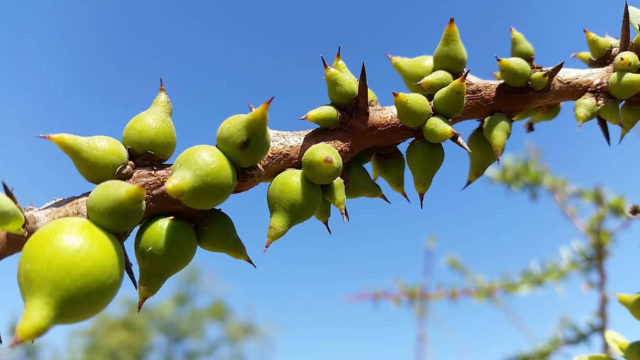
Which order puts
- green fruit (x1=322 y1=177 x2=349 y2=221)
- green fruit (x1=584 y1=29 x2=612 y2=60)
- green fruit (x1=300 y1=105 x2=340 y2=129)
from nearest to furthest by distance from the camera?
1. green fruit (x1=322 y1=177 x2=349 y2=221)
2. green fruit (x1=300 y1=105 x2=340 y2=129)
3. green fruit (x1=584 y1=29 x2=612 y2=60)

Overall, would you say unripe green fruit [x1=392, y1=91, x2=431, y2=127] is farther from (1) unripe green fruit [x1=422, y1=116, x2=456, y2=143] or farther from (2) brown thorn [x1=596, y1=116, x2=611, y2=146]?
(2) brown thorn [x1=596, y1=116, x2=611, y2=146]

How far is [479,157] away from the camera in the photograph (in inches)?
74.9

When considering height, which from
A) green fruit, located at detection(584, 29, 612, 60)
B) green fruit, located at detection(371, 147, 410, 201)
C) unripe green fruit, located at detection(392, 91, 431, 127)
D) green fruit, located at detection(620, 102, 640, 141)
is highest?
green fruit, located at detection(584, 29, 612, 60)

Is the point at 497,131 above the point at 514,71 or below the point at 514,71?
below

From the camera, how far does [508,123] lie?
1785 mm

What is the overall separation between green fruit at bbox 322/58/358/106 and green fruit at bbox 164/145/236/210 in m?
0.54

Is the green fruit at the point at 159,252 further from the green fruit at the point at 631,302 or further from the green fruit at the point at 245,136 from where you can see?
the green fruit at the point at 631,302

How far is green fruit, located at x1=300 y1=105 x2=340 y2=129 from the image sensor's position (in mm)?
1618

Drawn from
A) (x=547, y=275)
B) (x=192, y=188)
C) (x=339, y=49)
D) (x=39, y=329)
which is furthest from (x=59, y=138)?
(x=547, y=275)

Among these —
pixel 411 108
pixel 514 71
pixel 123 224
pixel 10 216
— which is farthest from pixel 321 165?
pixel 514 71

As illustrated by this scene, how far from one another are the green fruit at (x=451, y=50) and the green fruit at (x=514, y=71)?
152mm

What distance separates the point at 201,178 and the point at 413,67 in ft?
3.66

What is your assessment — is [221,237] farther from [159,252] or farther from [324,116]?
[324,116]

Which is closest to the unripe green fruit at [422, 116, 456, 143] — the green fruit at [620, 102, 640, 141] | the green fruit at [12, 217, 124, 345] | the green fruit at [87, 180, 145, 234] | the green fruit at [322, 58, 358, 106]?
the green fruit at [322, 58, 358, 106]
